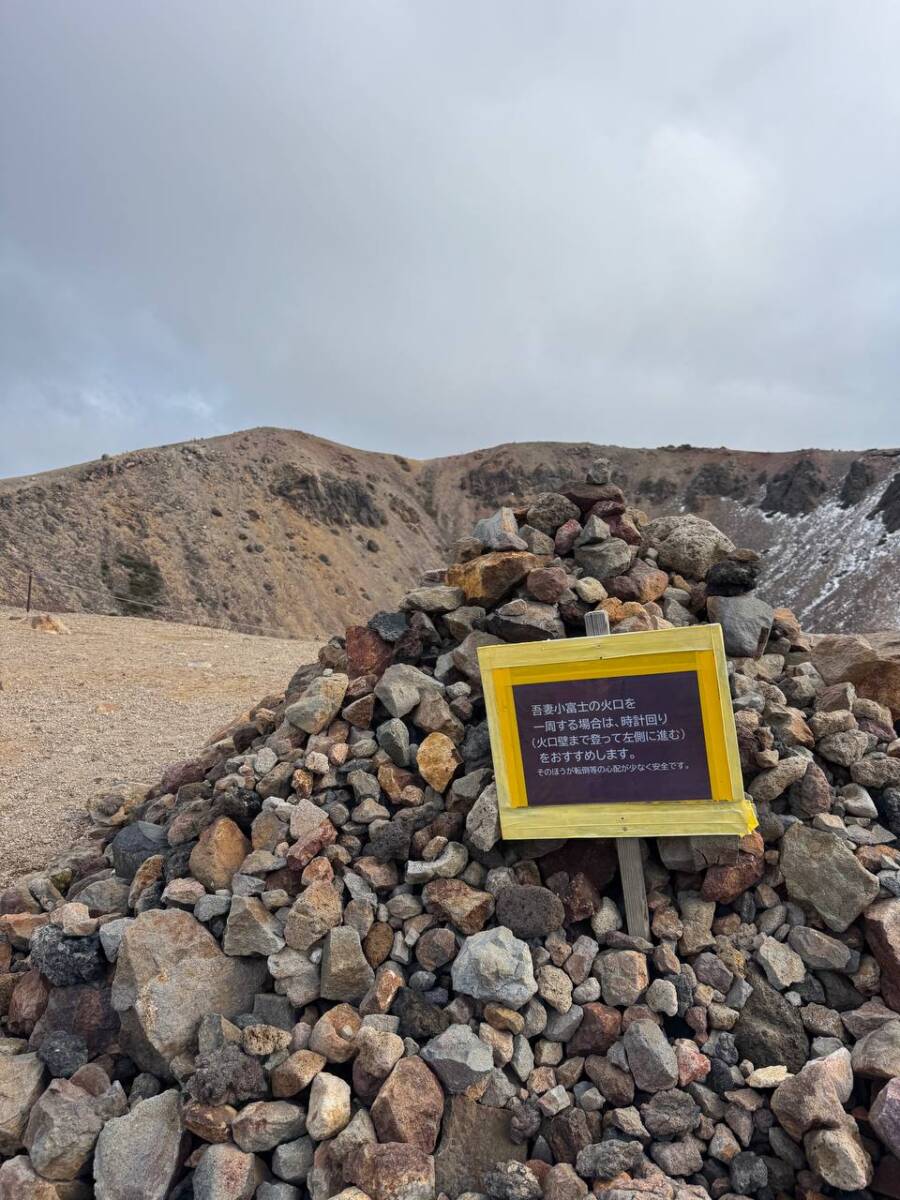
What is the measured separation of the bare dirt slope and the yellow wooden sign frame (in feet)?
98.4

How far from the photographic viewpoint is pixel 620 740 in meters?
3.91

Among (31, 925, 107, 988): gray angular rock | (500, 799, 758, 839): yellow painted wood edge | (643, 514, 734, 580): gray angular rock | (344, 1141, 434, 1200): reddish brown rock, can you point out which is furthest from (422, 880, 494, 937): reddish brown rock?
(643, 514, 734, 580): gray angular rock

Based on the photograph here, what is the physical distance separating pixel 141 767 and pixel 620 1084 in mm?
6858

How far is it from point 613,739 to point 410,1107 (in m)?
2.10

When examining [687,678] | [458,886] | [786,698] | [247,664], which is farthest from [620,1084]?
[247,664]

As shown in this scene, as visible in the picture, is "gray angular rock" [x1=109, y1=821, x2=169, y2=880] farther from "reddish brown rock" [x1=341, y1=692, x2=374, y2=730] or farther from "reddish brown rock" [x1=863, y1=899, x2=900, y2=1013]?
"reddish brown rock" [x1=863, y1=899, x2=900, y2=1013]

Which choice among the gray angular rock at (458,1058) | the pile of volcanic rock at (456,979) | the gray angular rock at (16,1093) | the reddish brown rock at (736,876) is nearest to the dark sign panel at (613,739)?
the pile of volcanic rock at (456,979)

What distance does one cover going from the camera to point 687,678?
3.79 m

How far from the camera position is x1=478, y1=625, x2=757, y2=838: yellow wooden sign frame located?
3.76 m

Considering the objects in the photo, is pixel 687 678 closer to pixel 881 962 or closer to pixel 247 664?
pixel 881 962

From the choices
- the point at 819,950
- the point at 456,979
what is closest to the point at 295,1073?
the point at 456,979

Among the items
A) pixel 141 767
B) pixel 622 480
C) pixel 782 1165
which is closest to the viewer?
pixel 782 1165

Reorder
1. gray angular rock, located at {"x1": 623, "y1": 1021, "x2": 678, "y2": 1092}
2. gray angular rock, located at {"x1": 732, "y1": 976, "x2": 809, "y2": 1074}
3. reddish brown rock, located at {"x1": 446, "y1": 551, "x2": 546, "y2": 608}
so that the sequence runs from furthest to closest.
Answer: reddish brown rock, located at {"x1": 446, "y1": 551, "x2": 546, "y2": 608} → gray angular rock, located at {"x1": 732, "y1": 976, "x2": 809, "y2": 1074} → gray angular rock, located at {"x1": 623, "y1": 1021, "x2": 678, "y2": 1092}

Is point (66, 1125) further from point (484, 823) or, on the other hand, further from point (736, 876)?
point (736, 876)
